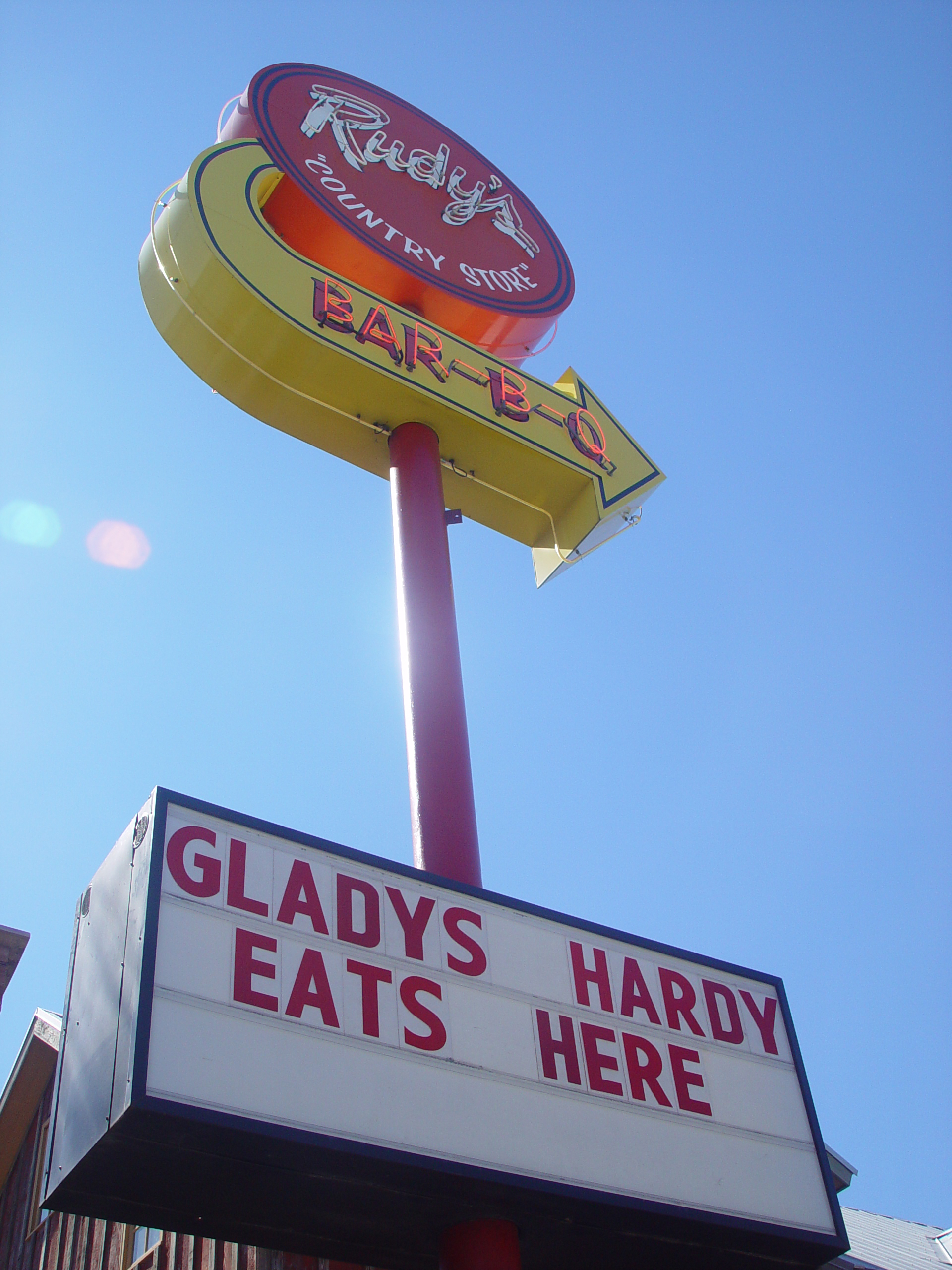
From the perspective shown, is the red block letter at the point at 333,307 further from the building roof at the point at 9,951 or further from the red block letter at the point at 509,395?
the building roof at the point at 9,951

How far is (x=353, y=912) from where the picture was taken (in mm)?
6207

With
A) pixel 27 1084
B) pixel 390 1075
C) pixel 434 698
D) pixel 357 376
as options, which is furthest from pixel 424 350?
pixel 27 1084

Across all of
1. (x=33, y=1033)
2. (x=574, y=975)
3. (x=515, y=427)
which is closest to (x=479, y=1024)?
(x=574, y=975)

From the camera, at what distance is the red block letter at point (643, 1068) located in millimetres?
6668

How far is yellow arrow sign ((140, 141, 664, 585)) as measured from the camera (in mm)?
9711

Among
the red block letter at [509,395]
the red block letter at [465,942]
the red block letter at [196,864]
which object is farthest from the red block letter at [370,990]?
the red block letter at [509,395]

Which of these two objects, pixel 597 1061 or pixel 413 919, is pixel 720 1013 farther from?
pixel 413 919

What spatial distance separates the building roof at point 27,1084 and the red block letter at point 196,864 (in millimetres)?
8877

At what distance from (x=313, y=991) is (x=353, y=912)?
20.6 inches

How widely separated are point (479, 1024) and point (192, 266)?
651 centimetres

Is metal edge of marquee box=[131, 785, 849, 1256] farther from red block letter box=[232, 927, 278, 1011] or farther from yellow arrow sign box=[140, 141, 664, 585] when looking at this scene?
yellow arrow sign box=[140, 141, 664, 585]

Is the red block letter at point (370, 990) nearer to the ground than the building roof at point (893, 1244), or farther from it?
nearer to the ground

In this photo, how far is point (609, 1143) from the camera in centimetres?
634

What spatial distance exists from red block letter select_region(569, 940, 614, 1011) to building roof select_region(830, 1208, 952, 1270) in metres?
8.47
